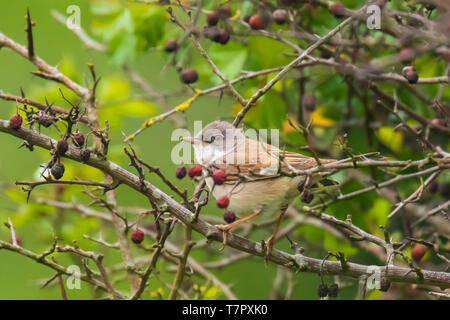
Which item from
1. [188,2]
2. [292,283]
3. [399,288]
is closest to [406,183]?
[399,288]

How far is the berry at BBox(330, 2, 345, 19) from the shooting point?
3559 mm

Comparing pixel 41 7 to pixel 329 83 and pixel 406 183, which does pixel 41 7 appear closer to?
pixel 329 83

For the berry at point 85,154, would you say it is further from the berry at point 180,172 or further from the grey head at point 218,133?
the grey head at point 218,133

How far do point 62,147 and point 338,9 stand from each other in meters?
1.80

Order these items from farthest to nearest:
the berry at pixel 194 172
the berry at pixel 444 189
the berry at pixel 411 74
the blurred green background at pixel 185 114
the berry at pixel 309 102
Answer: the berry at pixel 309 102 < the berry at pixel 444 189 < the blurred green background at pixel 185 114 < the berry at pixel 411 74 < the berry at pixel 194 172

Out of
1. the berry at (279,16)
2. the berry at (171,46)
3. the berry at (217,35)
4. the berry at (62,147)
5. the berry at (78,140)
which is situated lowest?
the berry at (62,147)

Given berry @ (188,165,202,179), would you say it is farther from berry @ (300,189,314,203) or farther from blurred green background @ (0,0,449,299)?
blurred green background @ (0,0,449,299)

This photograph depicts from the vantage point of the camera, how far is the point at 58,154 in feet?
8.45

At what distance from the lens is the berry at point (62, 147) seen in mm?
2549

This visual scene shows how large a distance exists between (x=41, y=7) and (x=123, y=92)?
4954 mm

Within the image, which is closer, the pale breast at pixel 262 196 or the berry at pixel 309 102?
the pale breast at pixel 262 196

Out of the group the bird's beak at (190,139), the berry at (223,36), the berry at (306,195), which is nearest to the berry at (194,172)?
the berry at (306,195)

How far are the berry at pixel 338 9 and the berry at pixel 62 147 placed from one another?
1.77 metres

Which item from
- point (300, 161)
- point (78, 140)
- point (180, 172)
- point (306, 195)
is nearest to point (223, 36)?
point (300, 161)
